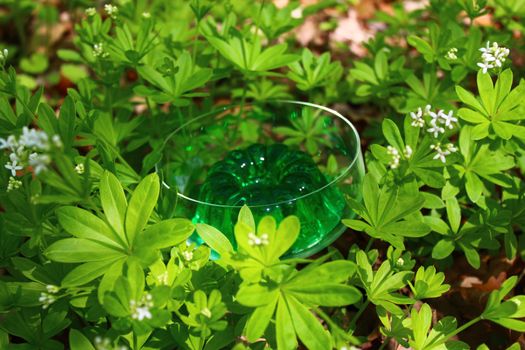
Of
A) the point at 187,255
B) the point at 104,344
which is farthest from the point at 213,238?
the point at 104,344

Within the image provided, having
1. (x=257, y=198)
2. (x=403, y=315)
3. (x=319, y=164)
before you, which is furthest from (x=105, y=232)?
(x=319, y=164)

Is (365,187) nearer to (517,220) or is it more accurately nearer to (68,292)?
(517,220)

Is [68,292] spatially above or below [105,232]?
below

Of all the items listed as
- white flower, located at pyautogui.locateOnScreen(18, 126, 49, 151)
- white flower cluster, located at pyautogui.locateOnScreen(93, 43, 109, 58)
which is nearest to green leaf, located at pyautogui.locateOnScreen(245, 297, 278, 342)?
white flower, located at pyautogui.locateOnScreen(18, 126, 49, 151)

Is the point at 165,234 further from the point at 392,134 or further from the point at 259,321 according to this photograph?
the point at 392,134

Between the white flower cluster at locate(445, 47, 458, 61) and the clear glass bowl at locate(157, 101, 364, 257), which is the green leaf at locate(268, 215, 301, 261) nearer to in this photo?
the clear glass bowl at locate(157, 101, 364, 257)
